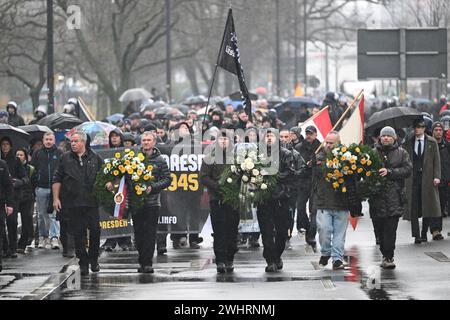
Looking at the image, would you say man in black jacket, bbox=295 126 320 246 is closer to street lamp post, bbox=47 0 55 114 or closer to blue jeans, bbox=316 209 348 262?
blue jeans, bbox=316 209 348 262

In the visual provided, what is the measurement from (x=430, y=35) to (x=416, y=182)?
692cm

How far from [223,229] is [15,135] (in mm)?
4338

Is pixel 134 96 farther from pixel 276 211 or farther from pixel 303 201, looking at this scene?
pixel 276 211

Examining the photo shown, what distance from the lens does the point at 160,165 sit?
17281 millimetres

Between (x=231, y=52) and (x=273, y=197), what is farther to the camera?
(x=231, y=52)

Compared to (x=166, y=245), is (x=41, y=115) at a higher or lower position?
higher

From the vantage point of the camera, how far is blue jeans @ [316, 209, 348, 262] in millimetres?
17219

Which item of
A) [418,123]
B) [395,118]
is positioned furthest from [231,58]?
[418,123]

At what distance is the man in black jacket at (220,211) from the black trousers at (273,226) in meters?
0.35

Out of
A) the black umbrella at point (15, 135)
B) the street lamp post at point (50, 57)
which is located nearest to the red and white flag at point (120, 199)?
the black umbrella at point (15, 135)

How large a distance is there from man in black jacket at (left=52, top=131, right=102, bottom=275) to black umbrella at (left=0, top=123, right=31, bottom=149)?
8.50 ft
